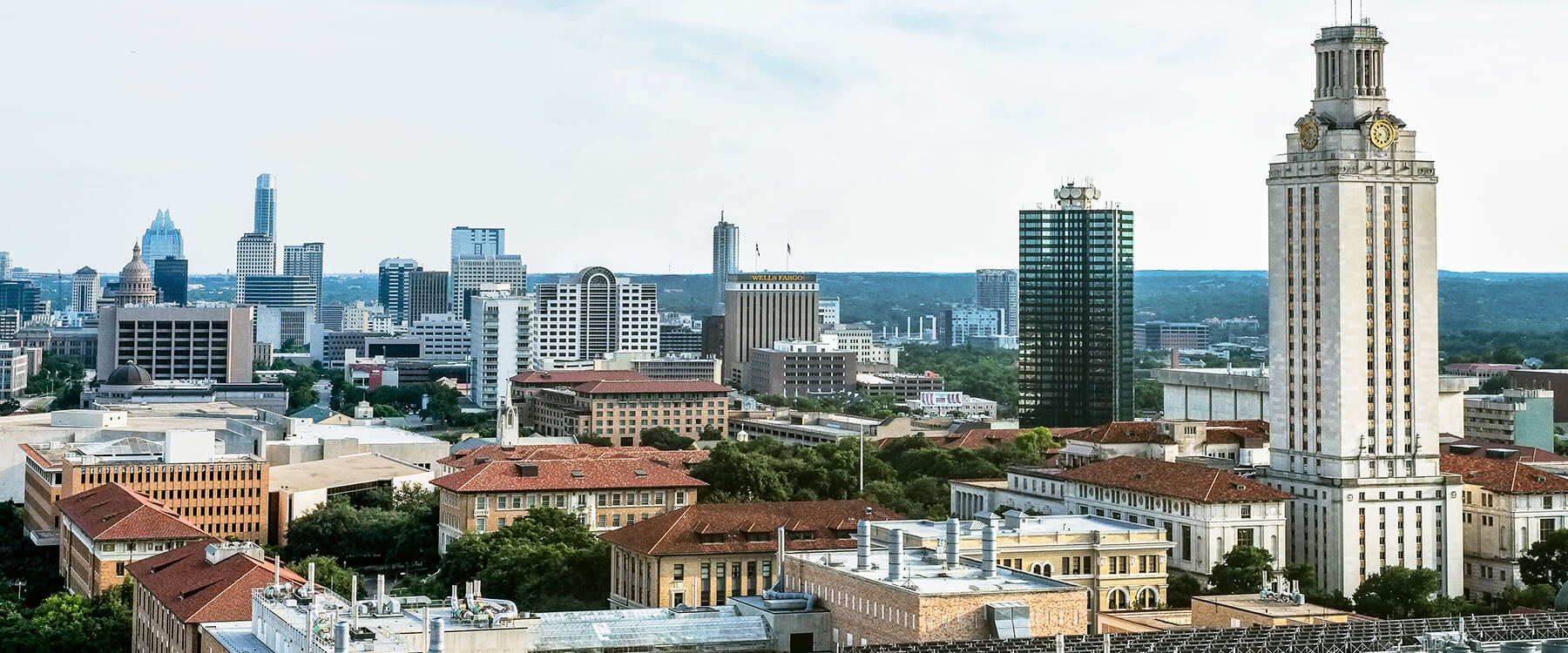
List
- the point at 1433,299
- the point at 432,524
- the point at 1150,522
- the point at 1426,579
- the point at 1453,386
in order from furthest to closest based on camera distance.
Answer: the point at 1453,386, the point at 432,524, the point at 1433,299, the point at 1150,522, the point at 1426,579

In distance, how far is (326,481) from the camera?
161 meters

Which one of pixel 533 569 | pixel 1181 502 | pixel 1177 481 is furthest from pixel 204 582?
pixel 1177 481

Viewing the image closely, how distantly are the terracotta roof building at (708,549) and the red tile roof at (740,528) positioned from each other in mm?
44

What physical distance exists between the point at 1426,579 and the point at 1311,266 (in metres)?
26.4

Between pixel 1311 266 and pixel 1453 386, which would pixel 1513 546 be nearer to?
pixel 1311 266

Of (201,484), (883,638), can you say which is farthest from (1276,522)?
(201,484)

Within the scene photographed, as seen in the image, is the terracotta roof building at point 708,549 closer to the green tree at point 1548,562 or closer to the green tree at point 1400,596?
the green tree at point 1400,596

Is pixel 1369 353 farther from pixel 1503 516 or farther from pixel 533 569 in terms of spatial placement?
pixel 533 569

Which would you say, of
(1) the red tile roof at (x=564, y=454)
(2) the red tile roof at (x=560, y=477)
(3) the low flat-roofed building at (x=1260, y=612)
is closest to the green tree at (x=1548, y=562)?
(3) the low flat-roofed building at (x=1260, y=612)

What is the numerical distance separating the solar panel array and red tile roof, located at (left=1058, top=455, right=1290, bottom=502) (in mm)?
43682

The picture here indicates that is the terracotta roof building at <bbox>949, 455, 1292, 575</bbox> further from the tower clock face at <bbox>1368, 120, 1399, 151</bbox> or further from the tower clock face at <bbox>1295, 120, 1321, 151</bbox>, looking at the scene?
the tower clock face at <bbox>1368, 120, 1399, 151</bbox>

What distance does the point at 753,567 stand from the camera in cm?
11562

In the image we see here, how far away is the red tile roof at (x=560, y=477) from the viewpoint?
142 metres

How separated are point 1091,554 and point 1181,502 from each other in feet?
49.3
